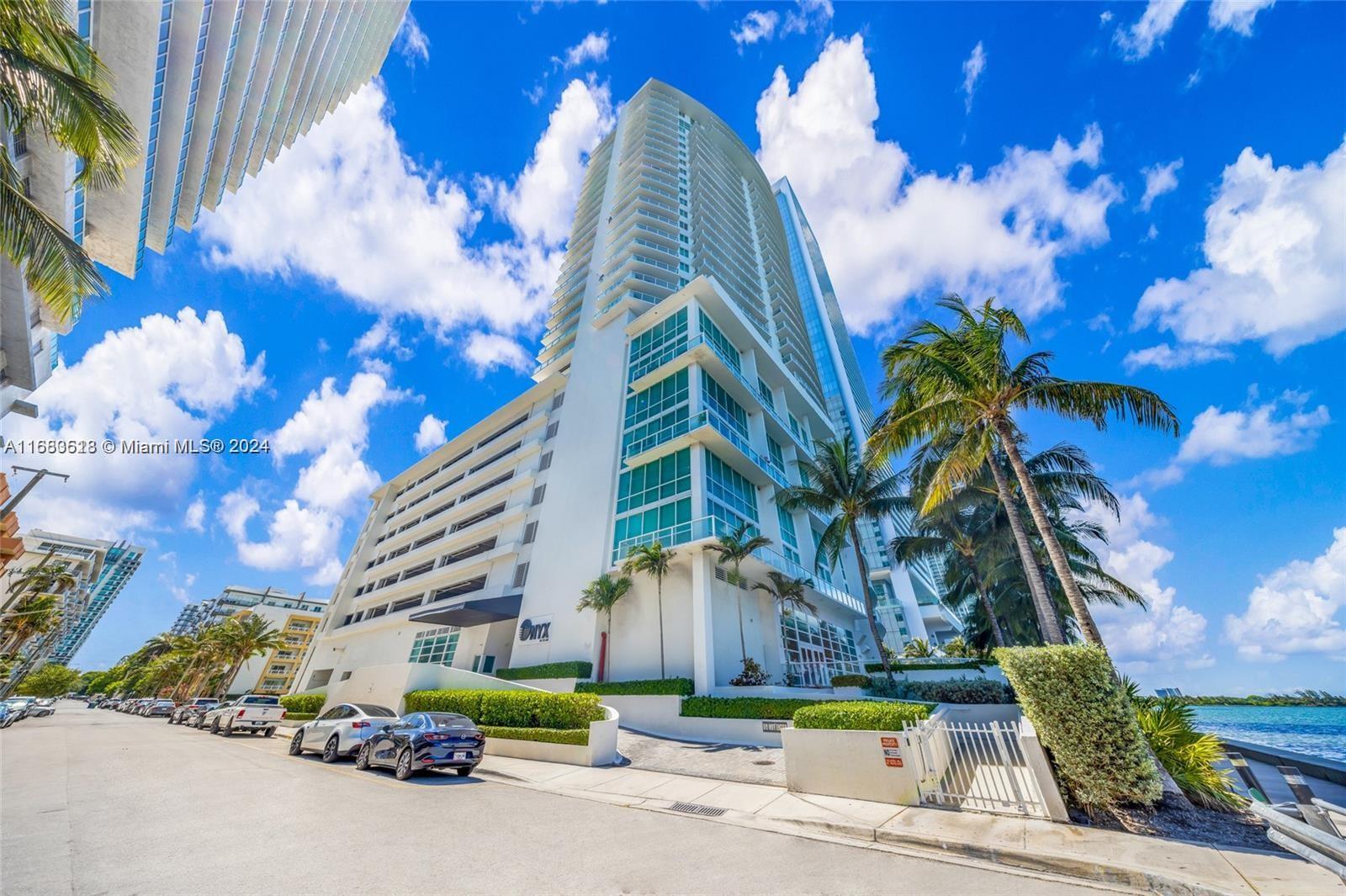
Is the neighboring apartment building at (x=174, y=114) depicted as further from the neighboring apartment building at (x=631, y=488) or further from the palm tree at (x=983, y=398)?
the palm tree at (x=983, y=398)

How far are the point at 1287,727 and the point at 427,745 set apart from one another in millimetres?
49616

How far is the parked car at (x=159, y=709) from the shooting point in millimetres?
43312

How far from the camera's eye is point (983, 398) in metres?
A: 12.5

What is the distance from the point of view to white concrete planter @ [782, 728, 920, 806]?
8156 millimetres

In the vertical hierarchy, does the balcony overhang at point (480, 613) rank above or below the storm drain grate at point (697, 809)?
→ above

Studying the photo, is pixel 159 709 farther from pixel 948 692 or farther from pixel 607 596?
pixel 948 692

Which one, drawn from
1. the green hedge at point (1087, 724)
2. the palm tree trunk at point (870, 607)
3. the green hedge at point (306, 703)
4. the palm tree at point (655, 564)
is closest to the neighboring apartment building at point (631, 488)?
the palm tree at point (655, 564)

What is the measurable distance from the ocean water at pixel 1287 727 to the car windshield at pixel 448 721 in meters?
15.3

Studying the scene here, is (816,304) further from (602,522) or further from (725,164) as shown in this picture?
(602,522)

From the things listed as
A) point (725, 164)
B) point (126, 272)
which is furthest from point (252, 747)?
point (725, 164)

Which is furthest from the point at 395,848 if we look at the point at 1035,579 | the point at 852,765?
the point at 1035,579

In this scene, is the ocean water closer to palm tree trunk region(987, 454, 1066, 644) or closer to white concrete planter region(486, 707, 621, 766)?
palm tree trunk region(987, 454, 1066, 644)

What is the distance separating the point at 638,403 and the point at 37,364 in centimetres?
2704

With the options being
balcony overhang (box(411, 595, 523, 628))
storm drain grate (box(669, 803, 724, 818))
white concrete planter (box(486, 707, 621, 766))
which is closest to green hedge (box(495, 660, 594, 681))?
balcony overhang (box(411, 595, 523, 628))
